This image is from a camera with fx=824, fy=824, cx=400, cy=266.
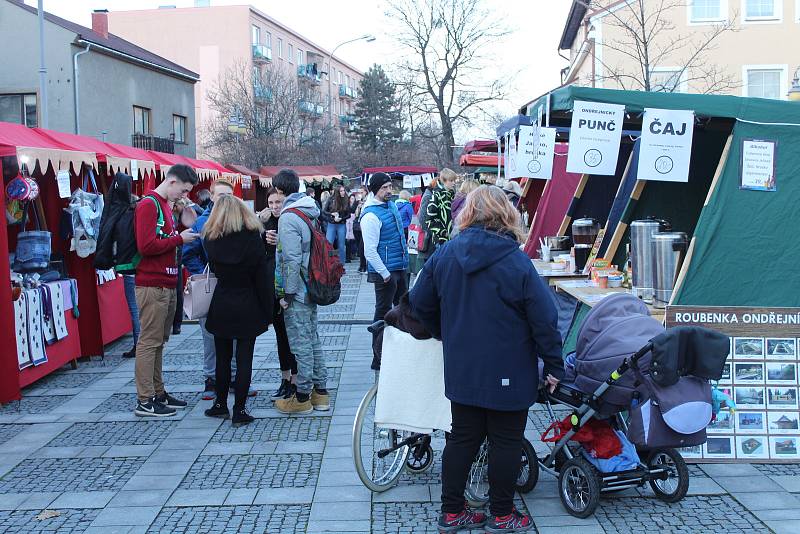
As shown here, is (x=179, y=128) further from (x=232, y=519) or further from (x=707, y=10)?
(x=232, y=519)

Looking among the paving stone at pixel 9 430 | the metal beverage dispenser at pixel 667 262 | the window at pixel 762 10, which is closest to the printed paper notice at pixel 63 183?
the paving stone at pixel 9 430

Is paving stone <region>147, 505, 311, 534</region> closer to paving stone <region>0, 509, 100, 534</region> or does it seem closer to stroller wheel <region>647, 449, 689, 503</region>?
paving stone <region>0, 509, 100, 534</region>

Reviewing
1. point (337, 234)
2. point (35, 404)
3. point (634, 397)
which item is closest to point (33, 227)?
point (35, 404)

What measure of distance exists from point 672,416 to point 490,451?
0.94 m

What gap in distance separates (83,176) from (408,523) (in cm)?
644

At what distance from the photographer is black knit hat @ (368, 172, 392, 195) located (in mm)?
7836

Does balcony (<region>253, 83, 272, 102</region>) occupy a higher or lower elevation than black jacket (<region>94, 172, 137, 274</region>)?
higher

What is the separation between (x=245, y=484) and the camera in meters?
5.09

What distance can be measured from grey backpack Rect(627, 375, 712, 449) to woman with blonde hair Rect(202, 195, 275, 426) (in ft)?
10.2

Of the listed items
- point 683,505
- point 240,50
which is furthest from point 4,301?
point 240,50

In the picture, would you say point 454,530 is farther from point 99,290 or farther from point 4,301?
point 99,290

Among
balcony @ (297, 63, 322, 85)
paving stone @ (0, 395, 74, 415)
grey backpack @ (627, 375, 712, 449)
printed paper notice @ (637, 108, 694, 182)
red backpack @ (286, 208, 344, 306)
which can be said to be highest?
balcony @ (297, 63, 322, 85)

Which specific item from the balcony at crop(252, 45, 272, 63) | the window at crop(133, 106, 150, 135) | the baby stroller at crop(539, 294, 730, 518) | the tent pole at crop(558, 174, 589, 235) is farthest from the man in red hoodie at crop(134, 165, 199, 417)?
the balcony at crop(252, 45, 272, 63)

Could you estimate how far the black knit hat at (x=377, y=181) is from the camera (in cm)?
784
